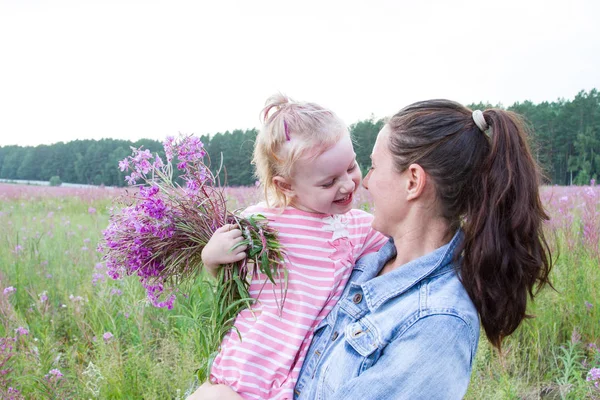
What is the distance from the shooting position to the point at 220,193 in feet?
5.78

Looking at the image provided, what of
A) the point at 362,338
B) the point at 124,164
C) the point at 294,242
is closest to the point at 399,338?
the point at 362,338

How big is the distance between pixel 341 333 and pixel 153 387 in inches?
61.0

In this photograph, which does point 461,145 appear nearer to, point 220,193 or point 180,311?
point 220,193

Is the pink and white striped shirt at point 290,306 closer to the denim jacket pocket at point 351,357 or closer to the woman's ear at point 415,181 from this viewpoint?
the denim jacket pocket at point 351,357

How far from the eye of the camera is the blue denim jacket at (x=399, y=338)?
3.91 feet

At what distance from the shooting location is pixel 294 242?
5.78 ft

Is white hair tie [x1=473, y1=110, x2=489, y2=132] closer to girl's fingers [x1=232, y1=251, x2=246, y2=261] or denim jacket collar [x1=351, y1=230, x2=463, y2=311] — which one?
denim jacket collar [x1=351, y1=230, x2=463, y2=311]

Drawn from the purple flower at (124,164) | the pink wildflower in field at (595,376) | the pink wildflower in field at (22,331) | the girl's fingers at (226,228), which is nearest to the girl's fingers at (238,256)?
the girl's fingers at (226,228)

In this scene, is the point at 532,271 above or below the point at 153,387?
above

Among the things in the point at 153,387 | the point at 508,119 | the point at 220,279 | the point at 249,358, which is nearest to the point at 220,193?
the point at 220,279

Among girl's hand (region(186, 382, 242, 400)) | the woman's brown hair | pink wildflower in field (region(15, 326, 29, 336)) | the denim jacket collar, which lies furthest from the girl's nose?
pink wildflower in field (region(15, 326, 29, 336))

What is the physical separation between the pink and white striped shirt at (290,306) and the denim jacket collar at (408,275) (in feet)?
0.73

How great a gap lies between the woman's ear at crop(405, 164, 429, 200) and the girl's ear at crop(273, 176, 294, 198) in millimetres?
466

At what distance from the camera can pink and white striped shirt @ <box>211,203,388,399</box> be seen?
1.59 metres
